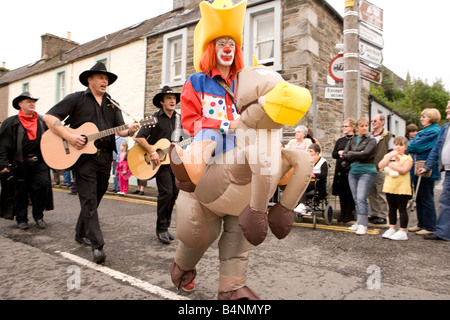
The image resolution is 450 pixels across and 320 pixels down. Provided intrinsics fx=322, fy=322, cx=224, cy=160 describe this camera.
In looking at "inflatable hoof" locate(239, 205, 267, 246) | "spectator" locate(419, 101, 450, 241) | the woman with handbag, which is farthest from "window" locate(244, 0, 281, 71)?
"inflatable hoof" locate(239, 205, 267, 246)

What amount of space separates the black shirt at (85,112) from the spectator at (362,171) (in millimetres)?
3734

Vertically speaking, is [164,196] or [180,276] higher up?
[164,196]

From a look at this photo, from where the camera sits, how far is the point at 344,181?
19.2ft

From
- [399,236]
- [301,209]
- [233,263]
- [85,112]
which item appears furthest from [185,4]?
[233,263]

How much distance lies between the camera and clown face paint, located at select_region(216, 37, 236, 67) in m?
2.20

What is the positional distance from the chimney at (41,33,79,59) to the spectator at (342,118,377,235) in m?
22.0

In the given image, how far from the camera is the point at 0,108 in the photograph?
21.4 metres

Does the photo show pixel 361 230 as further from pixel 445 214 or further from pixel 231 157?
pixel 231 157

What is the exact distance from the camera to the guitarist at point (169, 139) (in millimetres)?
4262

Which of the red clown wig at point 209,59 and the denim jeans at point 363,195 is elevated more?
the red clown wig at point 209,59

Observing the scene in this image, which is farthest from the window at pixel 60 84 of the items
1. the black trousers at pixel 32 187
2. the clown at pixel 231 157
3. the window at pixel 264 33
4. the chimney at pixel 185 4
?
the clown at pixel 231 157

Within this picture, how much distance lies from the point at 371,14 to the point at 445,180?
3.59 m

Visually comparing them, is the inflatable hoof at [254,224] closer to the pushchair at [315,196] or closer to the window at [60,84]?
the pushchair at [315,196]
